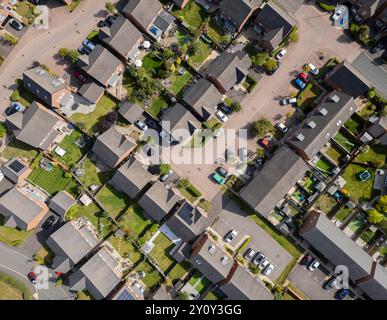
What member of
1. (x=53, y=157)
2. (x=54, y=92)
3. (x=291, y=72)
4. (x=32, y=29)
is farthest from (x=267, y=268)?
(x=32, y=29)

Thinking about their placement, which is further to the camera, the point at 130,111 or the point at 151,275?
the point at 151,275

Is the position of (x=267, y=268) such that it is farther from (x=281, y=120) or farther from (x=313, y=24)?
(x=313, y=24)

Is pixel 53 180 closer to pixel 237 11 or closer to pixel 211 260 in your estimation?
pixel 211 260

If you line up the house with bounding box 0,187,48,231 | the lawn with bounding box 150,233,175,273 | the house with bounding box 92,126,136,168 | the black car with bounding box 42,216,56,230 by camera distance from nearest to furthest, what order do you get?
the house with bounding box 0,187,48,231 < the house with bounding box 92,126,136,168 < the black car with bounding box 42,216,56,230 < the lawn with bounding box 150,233,175,273

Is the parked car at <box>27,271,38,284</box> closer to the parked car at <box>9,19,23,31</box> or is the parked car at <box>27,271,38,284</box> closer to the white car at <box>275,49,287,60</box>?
the parked car at <box>9,19,23,31</box>

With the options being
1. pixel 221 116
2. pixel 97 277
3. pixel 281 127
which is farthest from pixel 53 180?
pixel 281 127

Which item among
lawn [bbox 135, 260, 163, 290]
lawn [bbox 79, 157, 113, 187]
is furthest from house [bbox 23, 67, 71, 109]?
lawn [bbox 135, 260, 163, 290]

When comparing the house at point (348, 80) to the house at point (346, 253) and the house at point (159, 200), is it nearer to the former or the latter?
the house at point (346, 253)
